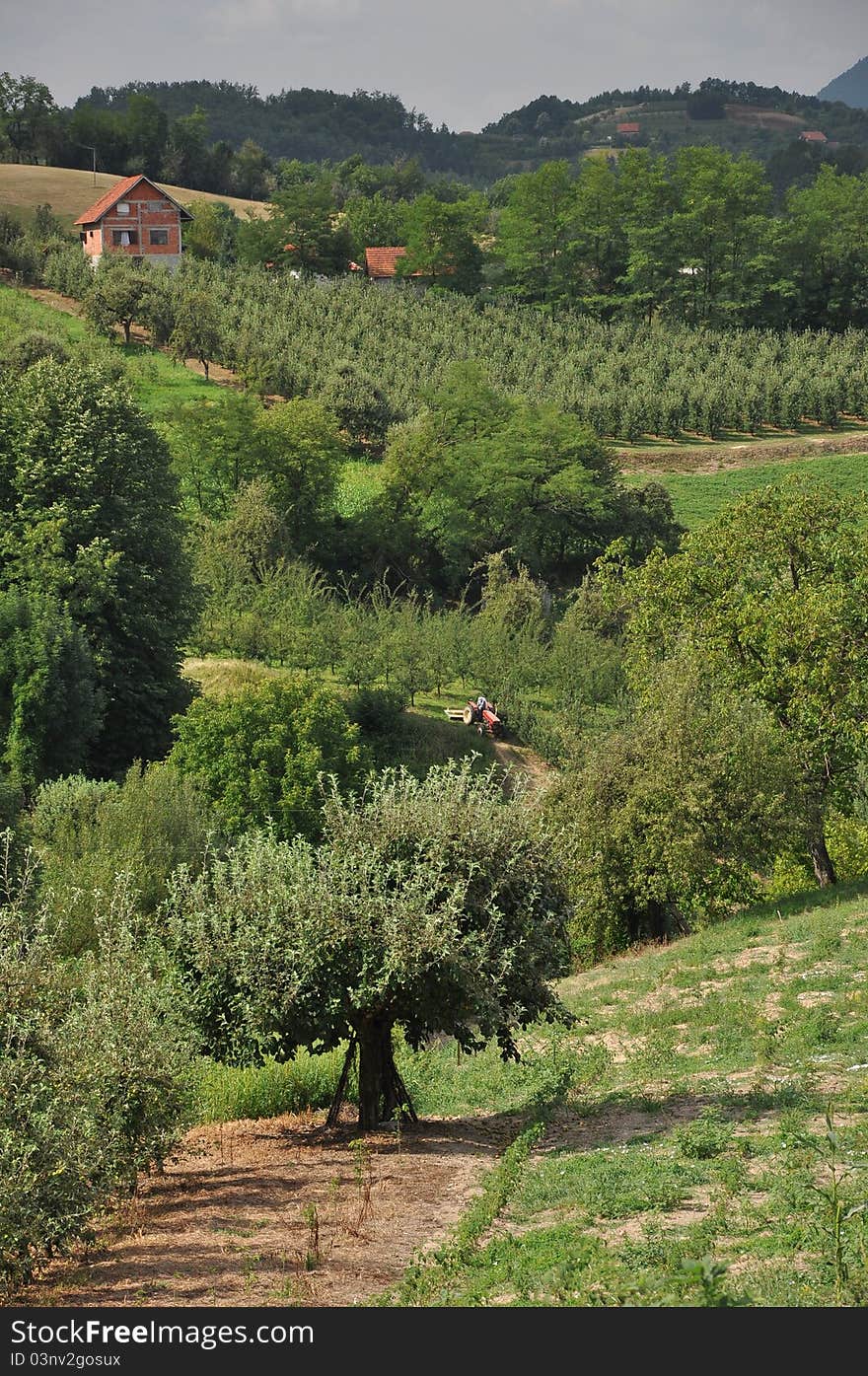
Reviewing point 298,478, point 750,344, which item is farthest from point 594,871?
point 750,344

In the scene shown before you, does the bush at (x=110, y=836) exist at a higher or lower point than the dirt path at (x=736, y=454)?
lower

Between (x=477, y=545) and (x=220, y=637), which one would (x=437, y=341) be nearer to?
(x=477, y=545)

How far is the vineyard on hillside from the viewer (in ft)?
238

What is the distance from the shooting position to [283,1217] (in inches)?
497

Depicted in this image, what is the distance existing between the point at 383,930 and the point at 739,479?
61.5 meters

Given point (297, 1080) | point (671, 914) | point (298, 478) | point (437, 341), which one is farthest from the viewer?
point (437, 341)

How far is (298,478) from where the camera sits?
5625cm

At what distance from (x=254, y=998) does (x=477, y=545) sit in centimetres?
4788

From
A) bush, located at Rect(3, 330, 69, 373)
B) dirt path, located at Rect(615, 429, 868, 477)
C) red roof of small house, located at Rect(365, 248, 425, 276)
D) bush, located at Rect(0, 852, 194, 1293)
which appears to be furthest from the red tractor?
red roof of small house, located at Rect(365, 248, 425, 276)

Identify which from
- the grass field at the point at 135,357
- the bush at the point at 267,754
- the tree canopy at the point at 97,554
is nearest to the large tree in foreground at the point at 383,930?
the bush at the point at 267,754

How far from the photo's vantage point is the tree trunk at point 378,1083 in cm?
1570

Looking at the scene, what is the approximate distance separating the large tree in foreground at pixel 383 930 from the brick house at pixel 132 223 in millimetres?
73408

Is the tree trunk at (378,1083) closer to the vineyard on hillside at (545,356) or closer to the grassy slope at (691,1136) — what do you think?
the grassy slope at (691,1136)

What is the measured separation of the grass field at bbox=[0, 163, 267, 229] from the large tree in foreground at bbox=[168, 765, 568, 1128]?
8134cm
